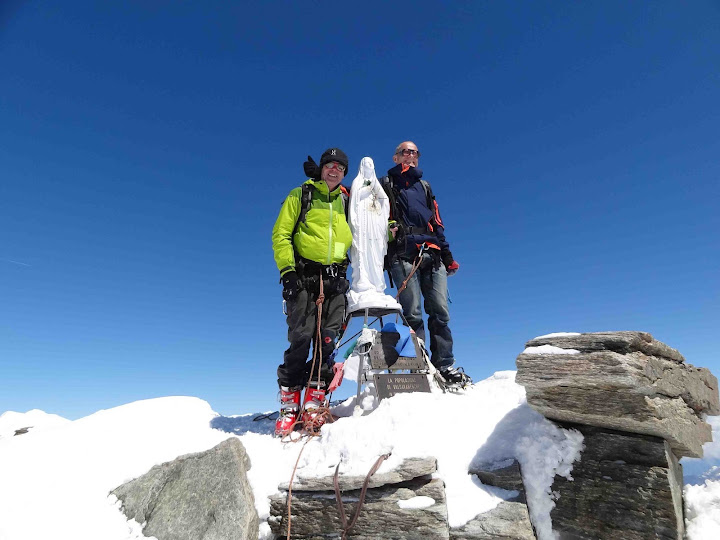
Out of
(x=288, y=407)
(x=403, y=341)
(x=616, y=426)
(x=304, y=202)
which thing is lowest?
(x=616, y=426)

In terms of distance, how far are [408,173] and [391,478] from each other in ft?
18.3

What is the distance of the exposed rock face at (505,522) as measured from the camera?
3.53m

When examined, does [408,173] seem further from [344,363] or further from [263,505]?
[263,505]

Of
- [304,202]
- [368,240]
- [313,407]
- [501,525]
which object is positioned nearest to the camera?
[501,525]

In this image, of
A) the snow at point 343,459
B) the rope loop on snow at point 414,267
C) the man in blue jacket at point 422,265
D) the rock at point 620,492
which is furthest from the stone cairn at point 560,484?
the rope loop on snow at point 414,267

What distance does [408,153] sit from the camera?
25.7 ft

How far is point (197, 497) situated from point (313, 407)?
2004 millimetres

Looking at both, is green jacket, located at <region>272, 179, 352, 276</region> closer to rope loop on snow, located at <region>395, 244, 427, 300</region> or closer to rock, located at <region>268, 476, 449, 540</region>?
rope loop on snow, located at <region>395, 244, 427, 300</region>

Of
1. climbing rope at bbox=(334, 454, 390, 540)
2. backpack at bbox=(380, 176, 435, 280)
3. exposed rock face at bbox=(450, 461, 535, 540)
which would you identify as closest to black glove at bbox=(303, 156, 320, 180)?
backpack at bbox=(380, 176, 435, 280)

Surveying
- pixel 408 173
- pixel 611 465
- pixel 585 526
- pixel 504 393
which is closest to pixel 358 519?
pixel 585 526

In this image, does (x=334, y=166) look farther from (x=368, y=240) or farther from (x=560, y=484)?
(x=560, y=484)

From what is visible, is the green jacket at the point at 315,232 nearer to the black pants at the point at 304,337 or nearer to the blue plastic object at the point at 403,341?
the black pants at the point at 304,337

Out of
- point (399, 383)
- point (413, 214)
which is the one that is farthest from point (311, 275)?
point (413, 214)

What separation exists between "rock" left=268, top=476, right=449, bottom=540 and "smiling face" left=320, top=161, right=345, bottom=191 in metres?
4.71
